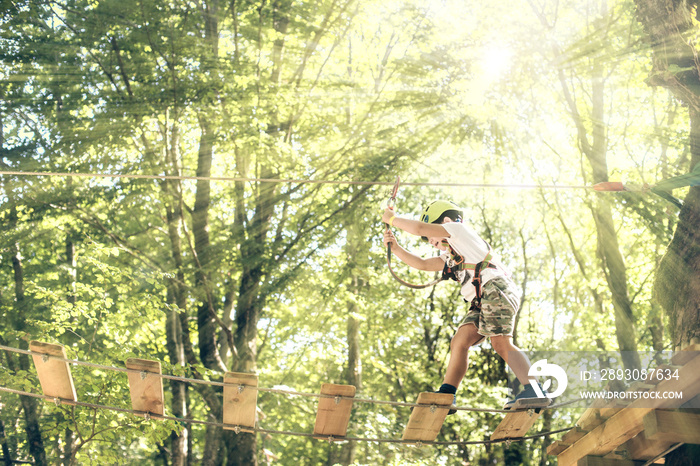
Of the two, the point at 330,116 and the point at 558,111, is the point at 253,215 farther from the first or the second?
the point at 558,111

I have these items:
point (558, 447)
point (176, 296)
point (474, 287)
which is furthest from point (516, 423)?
point (176, 296)

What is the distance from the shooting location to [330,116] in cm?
1057

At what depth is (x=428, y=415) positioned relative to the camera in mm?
3656

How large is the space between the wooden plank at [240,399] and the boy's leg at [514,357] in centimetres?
156

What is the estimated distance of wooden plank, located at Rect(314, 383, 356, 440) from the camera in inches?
140

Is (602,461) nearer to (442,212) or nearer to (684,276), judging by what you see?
(684,276)

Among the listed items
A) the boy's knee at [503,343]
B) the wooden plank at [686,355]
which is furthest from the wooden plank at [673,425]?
the boy's knee at [503,343]

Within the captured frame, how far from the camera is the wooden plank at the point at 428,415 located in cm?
360

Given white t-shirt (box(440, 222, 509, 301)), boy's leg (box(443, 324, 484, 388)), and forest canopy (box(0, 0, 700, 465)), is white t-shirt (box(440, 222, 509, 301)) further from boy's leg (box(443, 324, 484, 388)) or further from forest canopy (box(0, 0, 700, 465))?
forest canopy (box(0, 0, 700, 465))

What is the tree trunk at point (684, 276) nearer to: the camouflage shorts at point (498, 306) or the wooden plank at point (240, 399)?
the camouflage shorts at point (498, 306)

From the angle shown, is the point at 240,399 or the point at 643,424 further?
the point at 240,399

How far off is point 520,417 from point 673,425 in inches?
34.2

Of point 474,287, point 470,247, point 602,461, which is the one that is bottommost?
point 602,461

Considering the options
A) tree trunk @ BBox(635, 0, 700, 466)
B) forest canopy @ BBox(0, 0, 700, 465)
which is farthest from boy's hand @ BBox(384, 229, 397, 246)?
forest canopy @ BBox(0, 0, 700, 465)
